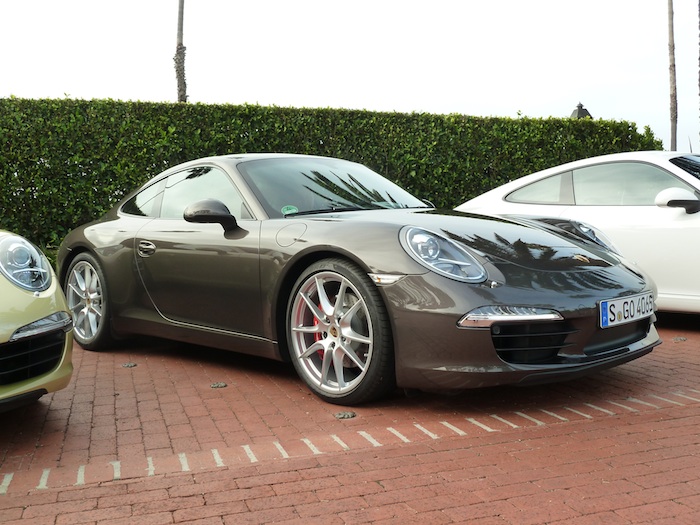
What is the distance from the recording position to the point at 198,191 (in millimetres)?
5133

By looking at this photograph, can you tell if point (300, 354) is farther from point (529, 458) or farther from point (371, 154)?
point (371, 154)

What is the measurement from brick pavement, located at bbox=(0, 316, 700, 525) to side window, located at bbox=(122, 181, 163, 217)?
49.0 inches

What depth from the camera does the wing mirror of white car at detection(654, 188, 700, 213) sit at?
573cm

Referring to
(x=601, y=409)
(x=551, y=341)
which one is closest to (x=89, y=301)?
(x=551, y=341)

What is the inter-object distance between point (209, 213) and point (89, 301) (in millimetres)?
1778

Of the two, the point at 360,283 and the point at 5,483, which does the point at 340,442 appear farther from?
the point at 5,483

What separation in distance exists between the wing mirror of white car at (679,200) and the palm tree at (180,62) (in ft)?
44.9

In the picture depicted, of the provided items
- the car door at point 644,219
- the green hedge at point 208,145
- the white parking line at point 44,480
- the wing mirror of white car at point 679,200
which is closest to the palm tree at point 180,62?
the green hedge at point 208,145

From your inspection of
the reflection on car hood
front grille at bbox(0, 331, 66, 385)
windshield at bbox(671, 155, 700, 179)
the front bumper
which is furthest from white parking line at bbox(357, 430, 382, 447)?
windshield at bbox(671, 155, 700, 179)

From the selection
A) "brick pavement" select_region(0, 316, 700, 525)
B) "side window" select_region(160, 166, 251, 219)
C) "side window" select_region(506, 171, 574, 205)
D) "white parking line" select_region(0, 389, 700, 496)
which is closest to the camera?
"brick pavement" select_region(0, 316, 700, 525)

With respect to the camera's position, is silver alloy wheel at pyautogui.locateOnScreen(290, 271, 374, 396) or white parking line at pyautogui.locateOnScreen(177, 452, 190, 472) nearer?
white parking line at pyautogui.locateOnScreen(177, 452, 190, 472)

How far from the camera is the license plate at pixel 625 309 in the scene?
3.85 meters

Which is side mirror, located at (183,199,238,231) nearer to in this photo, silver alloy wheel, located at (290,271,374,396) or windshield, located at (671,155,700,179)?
silver alloy wheel, located at (290,271,374,396)

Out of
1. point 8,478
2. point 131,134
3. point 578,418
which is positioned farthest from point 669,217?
point 131,134
